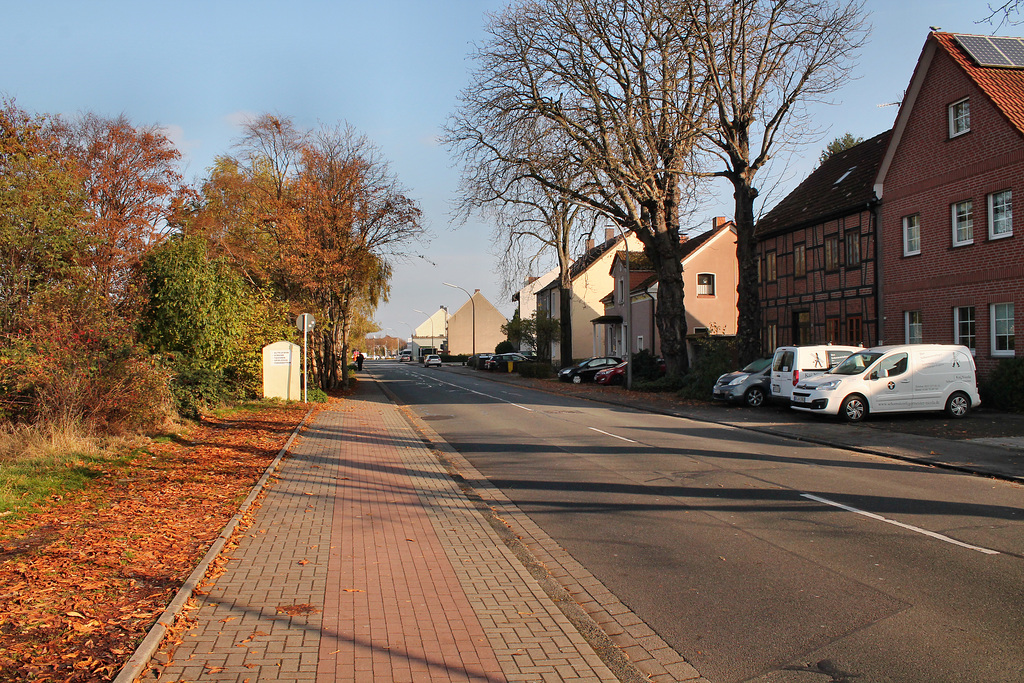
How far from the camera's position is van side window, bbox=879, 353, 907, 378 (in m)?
16.6

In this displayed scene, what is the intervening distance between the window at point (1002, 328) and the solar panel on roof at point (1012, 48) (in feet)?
23.1

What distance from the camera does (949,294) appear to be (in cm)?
2147

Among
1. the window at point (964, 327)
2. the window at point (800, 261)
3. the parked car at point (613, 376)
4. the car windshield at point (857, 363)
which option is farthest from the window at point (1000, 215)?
the parked car at point (613, 376)

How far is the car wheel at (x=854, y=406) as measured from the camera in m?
16.7

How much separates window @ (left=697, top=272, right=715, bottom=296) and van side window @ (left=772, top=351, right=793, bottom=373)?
22.5m

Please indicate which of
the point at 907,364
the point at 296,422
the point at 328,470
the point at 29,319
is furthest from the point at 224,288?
the point at 907,364

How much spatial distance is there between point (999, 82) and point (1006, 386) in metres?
8.68

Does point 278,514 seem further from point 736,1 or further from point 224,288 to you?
point 736,1

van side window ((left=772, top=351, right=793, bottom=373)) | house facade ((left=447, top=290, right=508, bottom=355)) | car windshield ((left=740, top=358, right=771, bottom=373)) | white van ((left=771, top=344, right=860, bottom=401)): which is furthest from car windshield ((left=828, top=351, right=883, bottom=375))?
house facade ((left=447, top=290, right=508, bottom=355))

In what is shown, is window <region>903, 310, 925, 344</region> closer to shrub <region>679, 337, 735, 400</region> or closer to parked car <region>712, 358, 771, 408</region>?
parked car <region>712, 358, 771, 408</region>

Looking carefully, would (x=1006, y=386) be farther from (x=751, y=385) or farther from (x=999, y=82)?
(x=999, y=82)

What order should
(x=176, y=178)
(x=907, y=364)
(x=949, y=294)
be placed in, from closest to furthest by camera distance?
(x=907, y=364) → (x=949, y=294) → (x=176, y=178)

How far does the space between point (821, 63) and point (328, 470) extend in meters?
21.1

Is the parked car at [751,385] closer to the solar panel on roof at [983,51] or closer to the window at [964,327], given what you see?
the window at [964,327]
